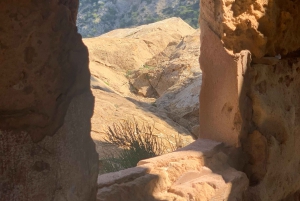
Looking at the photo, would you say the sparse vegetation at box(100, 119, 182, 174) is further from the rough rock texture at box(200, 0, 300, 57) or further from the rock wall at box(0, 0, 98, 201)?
the rock wall at box(0, 0, 98, 201)

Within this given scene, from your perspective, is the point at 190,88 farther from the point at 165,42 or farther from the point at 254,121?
the point at 165,42

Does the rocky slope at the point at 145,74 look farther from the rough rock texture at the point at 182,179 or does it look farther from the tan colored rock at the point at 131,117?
the rough rock texture at the point at 182,179

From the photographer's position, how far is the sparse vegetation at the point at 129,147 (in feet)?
13.6

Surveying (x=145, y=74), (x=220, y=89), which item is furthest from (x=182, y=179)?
(x=145, y=74)

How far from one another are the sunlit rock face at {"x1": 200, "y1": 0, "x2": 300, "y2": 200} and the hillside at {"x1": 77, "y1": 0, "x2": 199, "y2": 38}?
16871mm

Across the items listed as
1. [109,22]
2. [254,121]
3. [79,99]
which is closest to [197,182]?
[254,121]

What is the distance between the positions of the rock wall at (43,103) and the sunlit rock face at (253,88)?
1.34 m

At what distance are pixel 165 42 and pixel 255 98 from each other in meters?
10.2

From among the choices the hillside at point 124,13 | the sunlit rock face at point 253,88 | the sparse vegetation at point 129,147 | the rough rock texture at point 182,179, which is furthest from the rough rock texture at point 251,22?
the hillside at point 124,13

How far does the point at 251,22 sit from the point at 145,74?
7264mm

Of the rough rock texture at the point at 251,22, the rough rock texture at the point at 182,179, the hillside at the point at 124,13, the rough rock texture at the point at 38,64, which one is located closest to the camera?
the rough rock texture at the point at 38,64

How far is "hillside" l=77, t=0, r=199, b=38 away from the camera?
2034cm

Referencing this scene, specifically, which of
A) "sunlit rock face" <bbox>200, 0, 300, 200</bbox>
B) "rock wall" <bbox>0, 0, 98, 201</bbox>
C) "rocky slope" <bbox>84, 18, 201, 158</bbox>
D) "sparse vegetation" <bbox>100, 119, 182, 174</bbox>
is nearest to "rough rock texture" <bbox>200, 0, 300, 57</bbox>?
"sunlit rock face" <bbox>200, 0, 300, 200</bbox>

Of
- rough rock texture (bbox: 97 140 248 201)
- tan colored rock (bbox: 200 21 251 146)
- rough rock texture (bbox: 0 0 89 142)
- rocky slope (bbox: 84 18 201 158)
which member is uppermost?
rough rock texture (bbox: 0 0 89 142)
